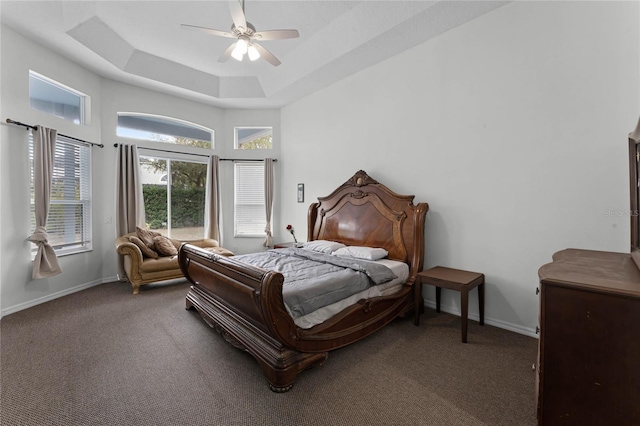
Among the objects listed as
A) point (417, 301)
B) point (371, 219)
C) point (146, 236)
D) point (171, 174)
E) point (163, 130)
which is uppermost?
point (163, 130)

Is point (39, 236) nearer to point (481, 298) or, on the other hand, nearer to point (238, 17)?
point (238, 17)

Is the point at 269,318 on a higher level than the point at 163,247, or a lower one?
lower

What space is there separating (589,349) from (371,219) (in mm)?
2898

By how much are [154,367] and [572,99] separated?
177 inches

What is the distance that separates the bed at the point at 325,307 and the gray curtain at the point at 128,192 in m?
2.30

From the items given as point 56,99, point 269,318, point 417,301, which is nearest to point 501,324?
point 417,301

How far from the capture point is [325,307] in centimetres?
242

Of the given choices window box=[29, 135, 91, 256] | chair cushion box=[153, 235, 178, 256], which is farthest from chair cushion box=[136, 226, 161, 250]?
window box=[29, 135, 91, 256]

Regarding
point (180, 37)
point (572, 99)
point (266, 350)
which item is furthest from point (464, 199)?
point (180, 37)

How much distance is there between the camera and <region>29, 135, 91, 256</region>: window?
4.22 m

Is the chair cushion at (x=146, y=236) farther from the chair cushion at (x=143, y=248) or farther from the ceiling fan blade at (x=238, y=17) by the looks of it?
the ceiling fan blade at (x=238, y=17)

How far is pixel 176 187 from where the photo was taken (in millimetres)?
5832

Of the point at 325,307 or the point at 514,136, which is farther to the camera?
the point at 514,136

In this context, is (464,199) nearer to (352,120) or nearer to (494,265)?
(494,265)
